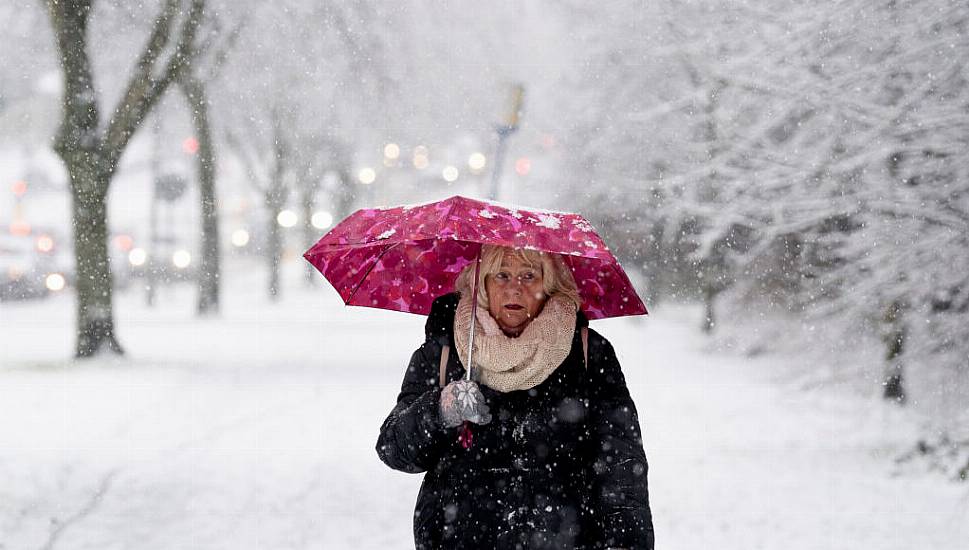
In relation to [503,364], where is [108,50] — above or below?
above

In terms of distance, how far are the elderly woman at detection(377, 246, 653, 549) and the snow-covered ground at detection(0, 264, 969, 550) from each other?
339cm

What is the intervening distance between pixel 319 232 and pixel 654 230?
60.4 ft

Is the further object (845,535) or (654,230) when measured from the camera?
(654,230)

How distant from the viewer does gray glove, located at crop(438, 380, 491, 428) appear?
8.64 ft

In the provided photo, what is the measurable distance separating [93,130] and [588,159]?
53.5 feet

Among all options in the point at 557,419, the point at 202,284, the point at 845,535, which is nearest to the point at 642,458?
the point at 557,419

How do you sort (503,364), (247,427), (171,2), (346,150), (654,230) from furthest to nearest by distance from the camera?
(346,150), (654,230), (171,2), (247,427), (503,364)

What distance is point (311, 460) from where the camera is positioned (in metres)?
8.12

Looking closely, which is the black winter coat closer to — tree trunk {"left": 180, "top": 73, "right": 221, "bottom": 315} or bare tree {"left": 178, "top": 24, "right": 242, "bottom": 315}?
bare tree {"left": 178, "top": 24, "right": 242, "bottom": 315}

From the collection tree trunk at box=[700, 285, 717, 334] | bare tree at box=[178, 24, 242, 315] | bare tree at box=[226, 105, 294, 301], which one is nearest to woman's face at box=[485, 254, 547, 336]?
bare tree at box=[178, 24, 242, 315]

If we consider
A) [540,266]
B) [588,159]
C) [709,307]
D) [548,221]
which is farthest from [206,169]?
[548,221]

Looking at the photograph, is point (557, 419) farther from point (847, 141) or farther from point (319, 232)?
point (319, 232)

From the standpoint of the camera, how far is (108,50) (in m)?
16.5

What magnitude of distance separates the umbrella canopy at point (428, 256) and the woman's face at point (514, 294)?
13 cm
